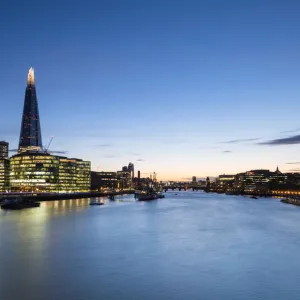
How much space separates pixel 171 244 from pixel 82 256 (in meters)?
11.1

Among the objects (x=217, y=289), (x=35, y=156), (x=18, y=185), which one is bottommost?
(x=217, y=289)

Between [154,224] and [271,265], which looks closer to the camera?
[271,265]

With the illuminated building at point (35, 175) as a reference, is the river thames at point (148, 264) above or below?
below

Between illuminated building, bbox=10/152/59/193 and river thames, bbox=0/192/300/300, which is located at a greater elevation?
illuminated building, bbox=10/152/59/193

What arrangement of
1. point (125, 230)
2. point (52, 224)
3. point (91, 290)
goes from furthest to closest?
point (52, 224), point (125, 230), point (91, 290)

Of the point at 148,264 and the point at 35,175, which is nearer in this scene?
the point at 148,264

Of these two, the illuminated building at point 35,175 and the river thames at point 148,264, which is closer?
the river thames at point 148,264

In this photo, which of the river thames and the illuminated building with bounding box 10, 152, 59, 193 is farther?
the illuminated building with bounding box 10, 152, 59, 193

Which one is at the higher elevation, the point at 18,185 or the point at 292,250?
the point at 18,185

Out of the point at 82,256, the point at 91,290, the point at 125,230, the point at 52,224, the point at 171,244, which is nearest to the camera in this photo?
the point at 91,290

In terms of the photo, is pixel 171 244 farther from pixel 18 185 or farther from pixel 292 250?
pixel 18 185

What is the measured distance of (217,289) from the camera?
75.8 ft

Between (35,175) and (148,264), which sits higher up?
(35,175)

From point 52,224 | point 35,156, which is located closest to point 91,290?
point 52,224
